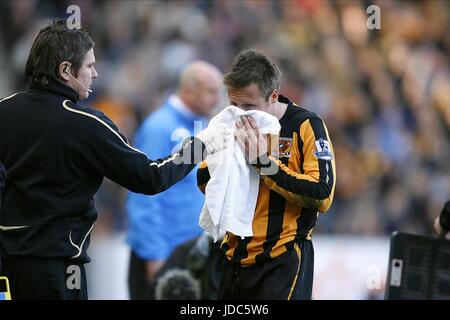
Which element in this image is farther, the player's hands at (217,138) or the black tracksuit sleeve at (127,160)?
the player's hands at (217,138)

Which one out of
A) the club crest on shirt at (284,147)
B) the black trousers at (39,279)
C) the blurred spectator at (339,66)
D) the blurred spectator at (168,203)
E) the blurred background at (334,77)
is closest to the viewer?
the black trousers at (39,279)

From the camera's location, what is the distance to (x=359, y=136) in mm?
11070

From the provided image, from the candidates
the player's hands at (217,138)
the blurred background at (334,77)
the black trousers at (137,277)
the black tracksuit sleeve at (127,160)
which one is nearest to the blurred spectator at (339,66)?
the blurred background at (334,77)

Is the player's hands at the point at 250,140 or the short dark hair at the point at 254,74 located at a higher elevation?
the short dark hair at the point at 254,74

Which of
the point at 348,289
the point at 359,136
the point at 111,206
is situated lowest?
the point at 348,289

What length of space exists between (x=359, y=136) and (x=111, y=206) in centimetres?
326

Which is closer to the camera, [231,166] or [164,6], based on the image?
[231,166]

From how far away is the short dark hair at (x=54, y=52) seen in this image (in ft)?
Answer: 13.8

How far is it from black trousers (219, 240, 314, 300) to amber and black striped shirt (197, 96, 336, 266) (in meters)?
0.04

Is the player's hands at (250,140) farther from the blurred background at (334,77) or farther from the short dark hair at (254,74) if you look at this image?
the blurred background at (334,77)

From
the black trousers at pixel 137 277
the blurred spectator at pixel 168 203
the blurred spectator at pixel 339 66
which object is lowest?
the black trousers at pixel 137 277

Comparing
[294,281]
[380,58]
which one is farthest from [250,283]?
[380,58]

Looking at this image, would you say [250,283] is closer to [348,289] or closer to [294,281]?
[294,281]

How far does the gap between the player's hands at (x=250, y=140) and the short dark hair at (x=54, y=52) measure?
2.57 feet
